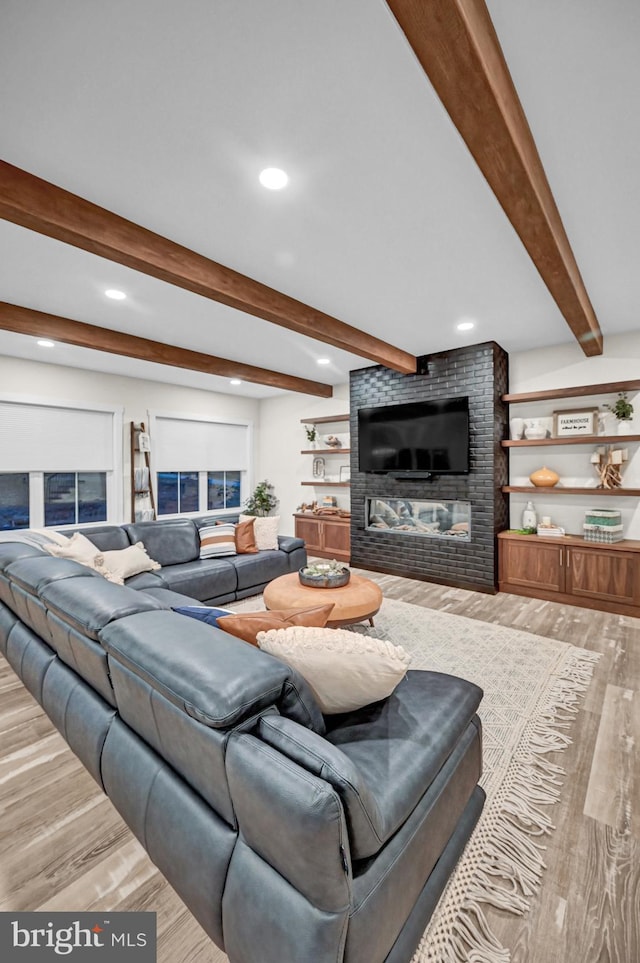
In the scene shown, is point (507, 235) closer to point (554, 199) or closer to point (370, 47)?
point (554, 199)

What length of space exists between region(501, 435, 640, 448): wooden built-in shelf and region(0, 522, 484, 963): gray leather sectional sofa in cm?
333

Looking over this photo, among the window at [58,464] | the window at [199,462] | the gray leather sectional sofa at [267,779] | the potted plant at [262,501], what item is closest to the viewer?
the gray leather sectional sofa at [267,779]

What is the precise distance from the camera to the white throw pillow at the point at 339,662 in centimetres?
130

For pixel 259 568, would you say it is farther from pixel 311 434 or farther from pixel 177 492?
pixel 311 434

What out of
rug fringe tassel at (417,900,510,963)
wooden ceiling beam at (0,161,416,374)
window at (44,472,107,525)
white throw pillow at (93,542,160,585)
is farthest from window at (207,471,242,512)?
rug fringe tassel at (417,900,510,963)

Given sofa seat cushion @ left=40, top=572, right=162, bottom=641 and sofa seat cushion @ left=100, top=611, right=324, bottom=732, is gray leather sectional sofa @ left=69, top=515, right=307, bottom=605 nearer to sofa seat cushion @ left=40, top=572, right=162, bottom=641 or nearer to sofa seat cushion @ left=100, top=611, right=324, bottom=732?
sofa seat cushion @ left=40, top=572, right=162, bottom=641

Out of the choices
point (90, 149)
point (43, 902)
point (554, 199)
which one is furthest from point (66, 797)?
point (554, 199)

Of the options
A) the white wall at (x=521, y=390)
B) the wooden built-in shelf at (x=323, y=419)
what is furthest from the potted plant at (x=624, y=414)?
the wooden built-in shelf at (x=323, y=419)

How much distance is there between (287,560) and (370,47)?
4.05 meters

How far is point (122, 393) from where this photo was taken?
5.43 metres

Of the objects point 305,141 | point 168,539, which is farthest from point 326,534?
point 305,141

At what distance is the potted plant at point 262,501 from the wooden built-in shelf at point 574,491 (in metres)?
3.79

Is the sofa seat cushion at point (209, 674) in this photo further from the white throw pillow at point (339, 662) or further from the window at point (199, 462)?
the window at point (199, 462)

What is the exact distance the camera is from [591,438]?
407 centimetres
